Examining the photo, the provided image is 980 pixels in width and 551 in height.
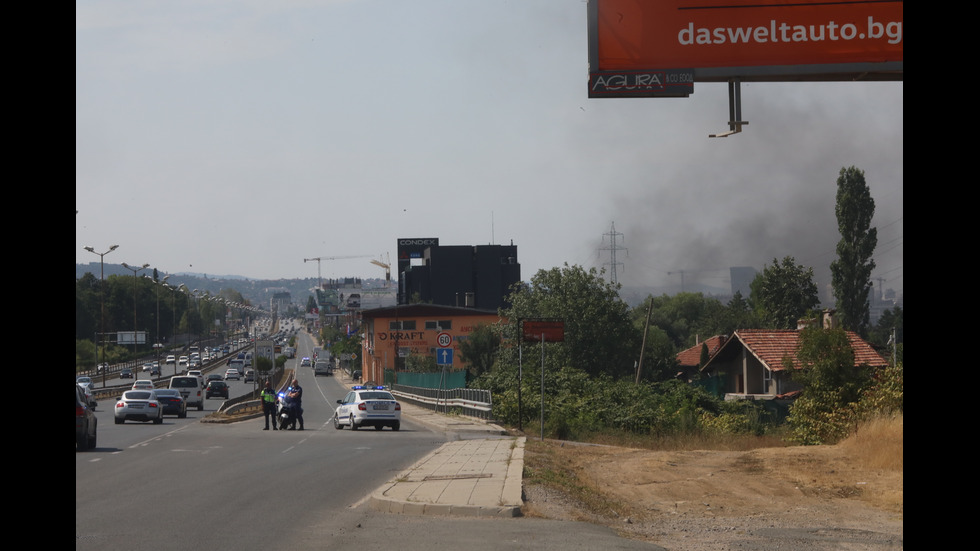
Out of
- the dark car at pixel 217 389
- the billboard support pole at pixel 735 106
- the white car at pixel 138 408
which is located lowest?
the dark car at pixel 217 389

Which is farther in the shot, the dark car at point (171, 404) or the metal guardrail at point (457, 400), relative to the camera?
the dark car at point (171, 404)

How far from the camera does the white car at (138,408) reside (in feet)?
135

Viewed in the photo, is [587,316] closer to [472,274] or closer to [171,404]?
[171,404]

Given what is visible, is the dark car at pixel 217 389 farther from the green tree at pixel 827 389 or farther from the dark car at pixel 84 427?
the green tree at pixel 827 389

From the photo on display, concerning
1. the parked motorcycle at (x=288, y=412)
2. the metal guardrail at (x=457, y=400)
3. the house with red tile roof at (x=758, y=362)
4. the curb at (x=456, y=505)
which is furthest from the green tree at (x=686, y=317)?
the curb at (x=456, y=505)

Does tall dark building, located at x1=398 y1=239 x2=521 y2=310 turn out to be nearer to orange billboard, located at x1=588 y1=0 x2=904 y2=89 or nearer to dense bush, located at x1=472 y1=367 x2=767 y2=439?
dense bush, located at x1=472 y1=367 x2=767 y2=439

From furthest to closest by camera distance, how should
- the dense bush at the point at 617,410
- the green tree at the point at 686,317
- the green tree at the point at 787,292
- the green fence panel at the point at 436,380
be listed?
1. the green tree at the point at 686,317
2. the green tree at the point at 787,292
3. the green fence panel at the point at 436,380
4. the dense bush at the point at 617,410

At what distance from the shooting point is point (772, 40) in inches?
481

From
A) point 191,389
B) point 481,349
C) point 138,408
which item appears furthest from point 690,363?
point 138,408

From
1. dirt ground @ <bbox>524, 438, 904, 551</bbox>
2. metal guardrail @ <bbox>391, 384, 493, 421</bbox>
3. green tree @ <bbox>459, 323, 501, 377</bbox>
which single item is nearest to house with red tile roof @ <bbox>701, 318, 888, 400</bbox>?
metal guardrail @ <bbox>391, 384, 493, 421</bbox>

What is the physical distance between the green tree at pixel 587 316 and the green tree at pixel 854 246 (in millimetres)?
17024

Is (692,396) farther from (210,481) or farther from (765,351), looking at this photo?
(210,481)

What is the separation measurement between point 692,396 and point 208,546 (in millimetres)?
35180
